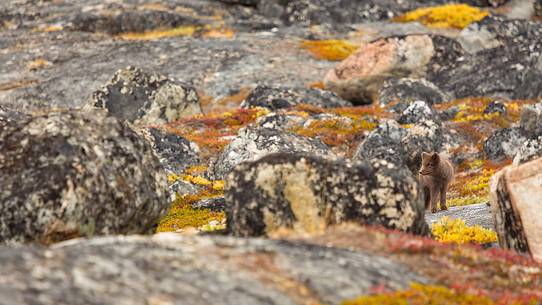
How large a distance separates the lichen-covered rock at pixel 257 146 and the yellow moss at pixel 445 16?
53.7 metres

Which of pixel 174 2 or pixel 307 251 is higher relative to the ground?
pixel 174 2

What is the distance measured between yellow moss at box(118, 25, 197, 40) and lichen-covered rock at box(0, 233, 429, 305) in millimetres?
68924

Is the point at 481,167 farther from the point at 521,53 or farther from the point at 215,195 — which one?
the point at 521,53

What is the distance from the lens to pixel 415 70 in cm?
5741

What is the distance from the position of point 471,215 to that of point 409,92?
29402 mm

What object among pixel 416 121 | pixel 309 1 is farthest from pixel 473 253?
pixel 309 1

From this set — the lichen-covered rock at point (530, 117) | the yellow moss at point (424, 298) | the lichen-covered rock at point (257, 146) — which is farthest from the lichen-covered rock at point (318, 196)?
the lichen-covered rock at point (530, 117)

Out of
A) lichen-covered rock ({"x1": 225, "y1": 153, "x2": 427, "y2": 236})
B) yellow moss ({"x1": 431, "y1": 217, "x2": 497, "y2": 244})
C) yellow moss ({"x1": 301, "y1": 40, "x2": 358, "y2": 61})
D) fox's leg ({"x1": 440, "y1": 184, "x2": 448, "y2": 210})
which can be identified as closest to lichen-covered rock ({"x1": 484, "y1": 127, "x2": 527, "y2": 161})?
fox's leg ({"x1": 440, "y1": 184, "x2": 448, "y2": 210})

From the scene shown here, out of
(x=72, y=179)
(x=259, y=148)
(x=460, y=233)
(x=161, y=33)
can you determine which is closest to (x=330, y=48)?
(x=161, y=33)

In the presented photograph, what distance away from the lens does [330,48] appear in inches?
2837

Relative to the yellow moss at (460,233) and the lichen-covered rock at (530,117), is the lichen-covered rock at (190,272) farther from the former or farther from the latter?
the lichen-covered rock at (530,117)

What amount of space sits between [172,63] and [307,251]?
5693 centimetres

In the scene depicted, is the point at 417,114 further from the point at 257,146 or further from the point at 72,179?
the point at 72,179

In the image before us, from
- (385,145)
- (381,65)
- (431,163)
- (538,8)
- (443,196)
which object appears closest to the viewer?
(431,163)
